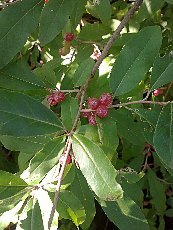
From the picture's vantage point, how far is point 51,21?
1.49 m

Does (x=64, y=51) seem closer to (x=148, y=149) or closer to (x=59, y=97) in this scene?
(x=59, y=97)

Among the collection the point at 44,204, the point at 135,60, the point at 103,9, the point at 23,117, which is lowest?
the point at 44,204

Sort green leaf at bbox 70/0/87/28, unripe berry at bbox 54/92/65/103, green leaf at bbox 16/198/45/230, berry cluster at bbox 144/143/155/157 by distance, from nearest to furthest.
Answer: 1. green leaf at bbox 16/198/45/230
2. unripe berry at bbox 54/92/65/103
3. green leaf at bbox 70/0/87/28
4. berry cluster at bbox 144/143/155/157

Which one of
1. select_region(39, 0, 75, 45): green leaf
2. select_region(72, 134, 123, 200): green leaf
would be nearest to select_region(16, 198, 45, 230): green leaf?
select_region(72, 134, 123, 200): green leaf

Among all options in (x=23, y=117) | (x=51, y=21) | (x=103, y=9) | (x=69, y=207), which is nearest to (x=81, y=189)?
(x=69, y=207)

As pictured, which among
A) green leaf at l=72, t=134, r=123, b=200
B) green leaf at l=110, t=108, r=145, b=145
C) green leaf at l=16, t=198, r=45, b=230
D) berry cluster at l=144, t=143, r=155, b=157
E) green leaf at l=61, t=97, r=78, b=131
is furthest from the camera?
berry cluster at l=144, t=143, r=155, b=157

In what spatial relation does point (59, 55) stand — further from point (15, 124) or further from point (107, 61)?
point (15, 124)

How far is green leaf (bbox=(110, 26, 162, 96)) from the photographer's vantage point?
53.1 inches

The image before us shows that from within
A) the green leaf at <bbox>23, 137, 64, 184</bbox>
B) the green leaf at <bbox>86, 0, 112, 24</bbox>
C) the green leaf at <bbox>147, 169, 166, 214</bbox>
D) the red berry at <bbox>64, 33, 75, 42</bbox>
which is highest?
the green leaf at <bbox>86, 0, 112, 24</bbox>

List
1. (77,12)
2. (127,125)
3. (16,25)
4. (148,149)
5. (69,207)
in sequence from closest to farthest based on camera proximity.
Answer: (69,207)
(16,25)
(127,125)
(77,12)
(148,149)

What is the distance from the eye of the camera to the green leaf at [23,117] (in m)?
1.20

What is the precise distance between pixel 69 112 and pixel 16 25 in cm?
36

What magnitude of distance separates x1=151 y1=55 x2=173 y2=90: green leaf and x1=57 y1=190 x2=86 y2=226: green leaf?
38cm

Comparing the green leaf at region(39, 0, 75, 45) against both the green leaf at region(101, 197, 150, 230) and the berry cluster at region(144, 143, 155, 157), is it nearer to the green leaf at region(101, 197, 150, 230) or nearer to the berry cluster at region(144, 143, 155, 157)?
the green leaf at region(101, 197, 150, 230)
